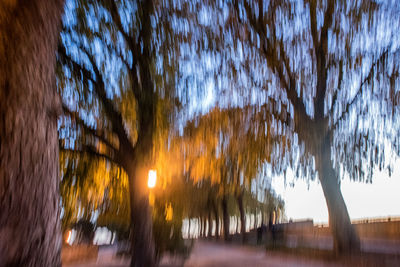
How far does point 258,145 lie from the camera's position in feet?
34.2

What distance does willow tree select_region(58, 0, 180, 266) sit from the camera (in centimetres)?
703

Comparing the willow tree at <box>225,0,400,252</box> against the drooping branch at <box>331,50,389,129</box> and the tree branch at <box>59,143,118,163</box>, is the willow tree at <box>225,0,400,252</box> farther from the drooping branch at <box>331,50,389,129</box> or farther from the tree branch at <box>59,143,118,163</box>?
the tree branch at <box>59,143,118,163</box>

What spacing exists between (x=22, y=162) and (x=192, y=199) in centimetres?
2006

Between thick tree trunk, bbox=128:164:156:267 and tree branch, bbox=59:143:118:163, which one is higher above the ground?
tree branch, bbox=59:143:118:163

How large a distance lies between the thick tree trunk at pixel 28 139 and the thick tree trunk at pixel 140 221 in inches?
188

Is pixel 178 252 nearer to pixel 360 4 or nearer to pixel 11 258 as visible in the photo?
pixel 11 258

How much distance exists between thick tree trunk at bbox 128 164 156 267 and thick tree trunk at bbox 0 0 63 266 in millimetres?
4787

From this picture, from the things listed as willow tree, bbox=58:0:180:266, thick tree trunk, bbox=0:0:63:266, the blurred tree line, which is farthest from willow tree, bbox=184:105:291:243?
thick tree trunk, bbox=0:0:63:266

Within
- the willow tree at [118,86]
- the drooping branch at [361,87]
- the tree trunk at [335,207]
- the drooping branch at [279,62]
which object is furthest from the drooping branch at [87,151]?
the drooping branch at [361,87]

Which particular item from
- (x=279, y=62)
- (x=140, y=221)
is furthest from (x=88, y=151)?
(x=279, y=62)

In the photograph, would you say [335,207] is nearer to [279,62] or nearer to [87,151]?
[279,62]

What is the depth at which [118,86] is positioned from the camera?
7.88m

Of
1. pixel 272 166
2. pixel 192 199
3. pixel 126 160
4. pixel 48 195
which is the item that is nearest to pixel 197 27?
pixel 126 160

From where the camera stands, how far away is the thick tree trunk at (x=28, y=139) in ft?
6.44
